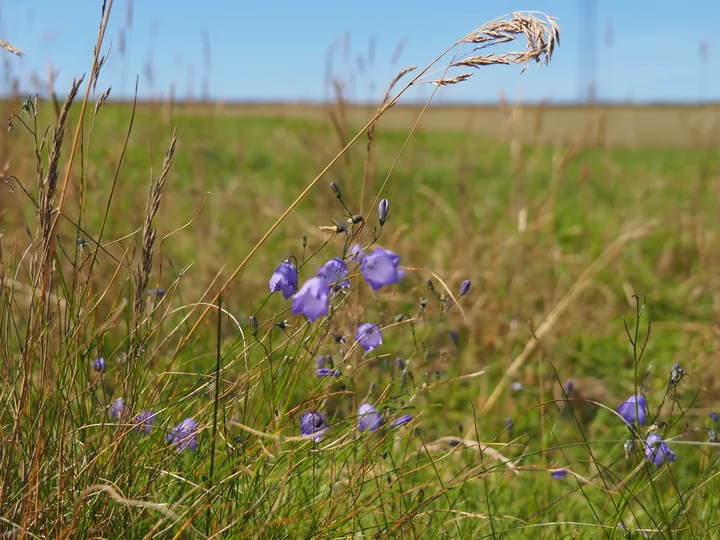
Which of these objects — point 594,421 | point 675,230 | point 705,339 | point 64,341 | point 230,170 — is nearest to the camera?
point 64,341

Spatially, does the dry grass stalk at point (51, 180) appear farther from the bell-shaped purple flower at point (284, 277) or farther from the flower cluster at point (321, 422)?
the flower cluster at point (321, 422)

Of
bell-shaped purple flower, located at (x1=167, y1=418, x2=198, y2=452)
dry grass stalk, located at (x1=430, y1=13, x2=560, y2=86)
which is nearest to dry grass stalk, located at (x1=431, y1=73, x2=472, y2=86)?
dry grass stalk, located at (x1=430, y1=13, x2=560, y2=86)

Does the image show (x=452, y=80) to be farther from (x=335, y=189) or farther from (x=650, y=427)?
(x=650, y=427)

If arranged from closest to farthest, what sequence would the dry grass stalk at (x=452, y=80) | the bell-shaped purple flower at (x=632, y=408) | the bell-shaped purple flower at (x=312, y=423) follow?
1. the dry grass stalk at (x=452, y=80)
2. the bell-shaped purple flower at (x=312, y=423)
3. the bell-shaped purple flower at (x=632, y=408)

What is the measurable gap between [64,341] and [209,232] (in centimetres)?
274

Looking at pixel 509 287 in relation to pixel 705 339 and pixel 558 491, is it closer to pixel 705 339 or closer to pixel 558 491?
pixel 705 339

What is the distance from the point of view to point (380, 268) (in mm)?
1386

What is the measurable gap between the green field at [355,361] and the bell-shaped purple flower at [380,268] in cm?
12

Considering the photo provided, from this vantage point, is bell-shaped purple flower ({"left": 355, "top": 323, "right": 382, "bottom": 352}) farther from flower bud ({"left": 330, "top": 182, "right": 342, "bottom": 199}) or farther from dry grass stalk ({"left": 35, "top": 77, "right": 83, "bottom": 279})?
dry grass stalk ({"left": 35, "top": 77, "right": 83, "bottom": 279})

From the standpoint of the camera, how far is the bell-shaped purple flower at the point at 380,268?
4.50 feet

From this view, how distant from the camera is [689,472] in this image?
8.18 feet

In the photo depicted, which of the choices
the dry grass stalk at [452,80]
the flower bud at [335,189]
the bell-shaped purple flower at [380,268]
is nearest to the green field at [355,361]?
→ the bell-shaped purple flower at [380,268]

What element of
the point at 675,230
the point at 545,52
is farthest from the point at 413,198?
the point at 545,52

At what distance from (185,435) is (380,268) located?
0.50 m
